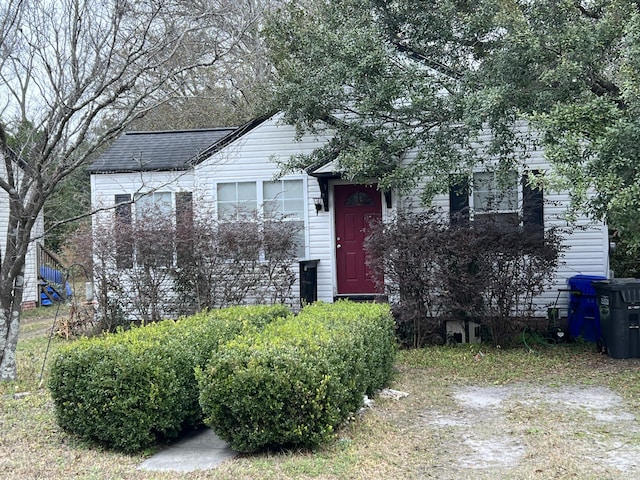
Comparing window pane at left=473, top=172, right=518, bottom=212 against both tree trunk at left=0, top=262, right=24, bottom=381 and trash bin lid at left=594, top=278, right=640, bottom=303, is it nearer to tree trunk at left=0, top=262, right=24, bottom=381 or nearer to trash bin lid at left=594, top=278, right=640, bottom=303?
trash bin lid at left=594, top=278, right=640, bottom=303

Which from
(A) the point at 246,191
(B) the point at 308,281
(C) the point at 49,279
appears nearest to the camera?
(B) the point at 308,281

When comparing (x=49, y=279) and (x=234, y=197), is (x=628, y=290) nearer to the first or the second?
(x=234, y=197)

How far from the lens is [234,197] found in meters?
12.0

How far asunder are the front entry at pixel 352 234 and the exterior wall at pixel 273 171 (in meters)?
0.25

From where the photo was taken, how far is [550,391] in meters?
7.21

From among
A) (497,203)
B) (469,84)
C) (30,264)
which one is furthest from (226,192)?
(30,264)

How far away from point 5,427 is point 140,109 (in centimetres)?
437

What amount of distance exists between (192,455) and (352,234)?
7.16m

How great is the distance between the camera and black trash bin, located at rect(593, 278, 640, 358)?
28.7 feet

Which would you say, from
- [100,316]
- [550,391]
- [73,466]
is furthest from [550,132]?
[100,316]

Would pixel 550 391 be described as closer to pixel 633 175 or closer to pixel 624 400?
pixel 624 400

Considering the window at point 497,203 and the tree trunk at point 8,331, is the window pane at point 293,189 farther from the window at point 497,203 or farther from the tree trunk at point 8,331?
the tree trunk at point 8,331

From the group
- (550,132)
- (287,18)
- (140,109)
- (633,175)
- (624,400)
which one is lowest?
(624,400)

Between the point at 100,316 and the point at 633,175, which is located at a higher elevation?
the point at 633,175
